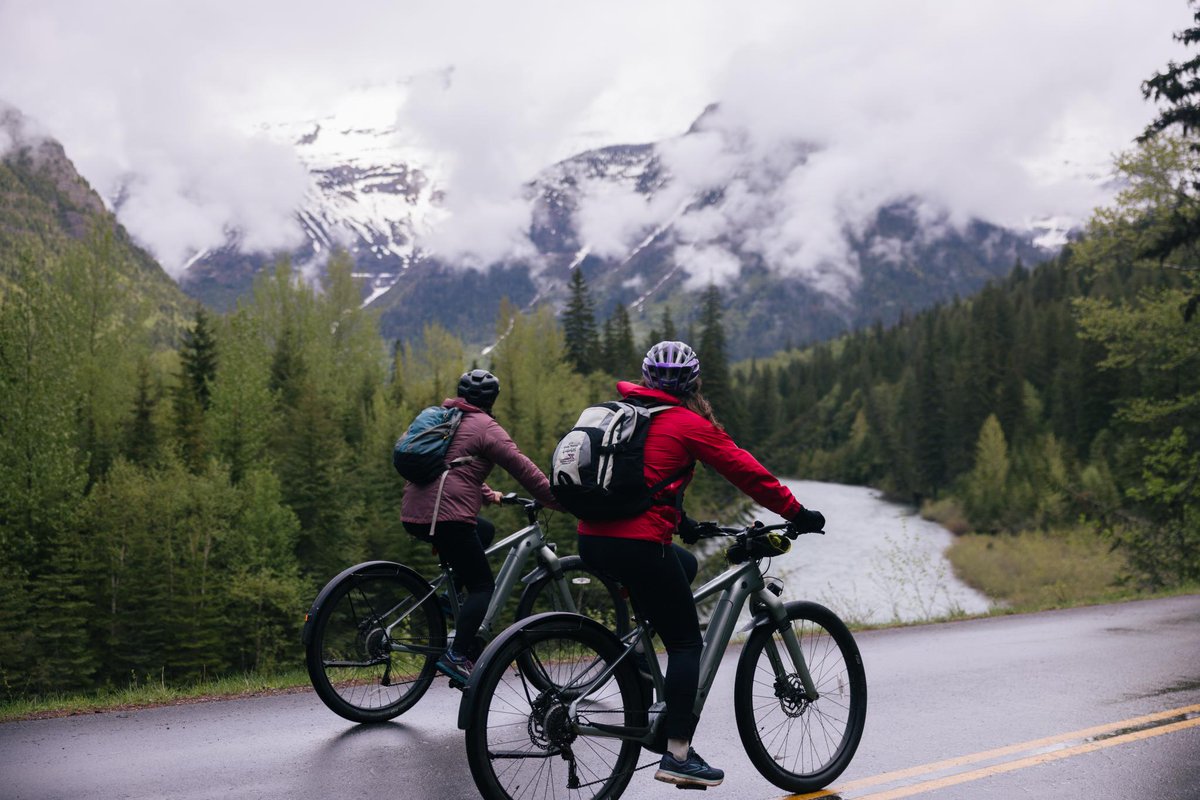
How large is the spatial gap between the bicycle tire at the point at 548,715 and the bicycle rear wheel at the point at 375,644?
224cm

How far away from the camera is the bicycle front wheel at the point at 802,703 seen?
5453 mm

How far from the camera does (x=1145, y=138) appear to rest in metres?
22.2

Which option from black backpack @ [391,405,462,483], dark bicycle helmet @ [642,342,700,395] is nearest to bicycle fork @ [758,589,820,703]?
dark bicycle helmet @ [642,342,700,395]

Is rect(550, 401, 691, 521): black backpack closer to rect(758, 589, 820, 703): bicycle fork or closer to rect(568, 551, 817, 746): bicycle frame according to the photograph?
rect(568, 551, 817, 746): bicycle frame

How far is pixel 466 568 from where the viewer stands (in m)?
7.02

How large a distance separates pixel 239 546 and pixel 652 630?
35521 millimetres

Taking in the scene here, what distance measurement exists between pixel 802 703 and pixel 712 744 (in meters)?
1.05

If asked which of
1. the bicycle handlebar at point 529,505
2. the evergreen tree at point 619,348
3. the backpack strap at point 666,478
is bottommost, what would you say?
the bicycle handlebar at point 529,505

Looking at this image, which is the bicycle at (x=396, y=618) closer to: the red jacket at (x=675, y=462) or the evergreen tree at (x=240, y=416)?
the red jacket at (x=675, y=462)

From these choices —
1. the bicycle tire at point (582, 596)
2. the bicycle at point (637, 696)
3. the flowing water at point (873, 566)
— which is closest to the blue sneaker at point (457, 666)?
the bicycle tire at point (582, 596)

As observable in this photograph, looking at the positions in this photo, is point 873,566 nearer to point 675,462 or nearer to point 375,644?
point 375,644

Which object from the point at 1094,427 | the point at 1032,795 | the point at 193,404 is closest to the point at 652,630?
the point at 1032,795

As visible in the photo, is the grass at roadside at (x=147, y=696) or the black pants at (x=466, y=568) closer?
the black pants at (x=466, y=568)

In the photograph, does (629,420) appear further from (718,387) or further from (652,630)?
(718,387)
